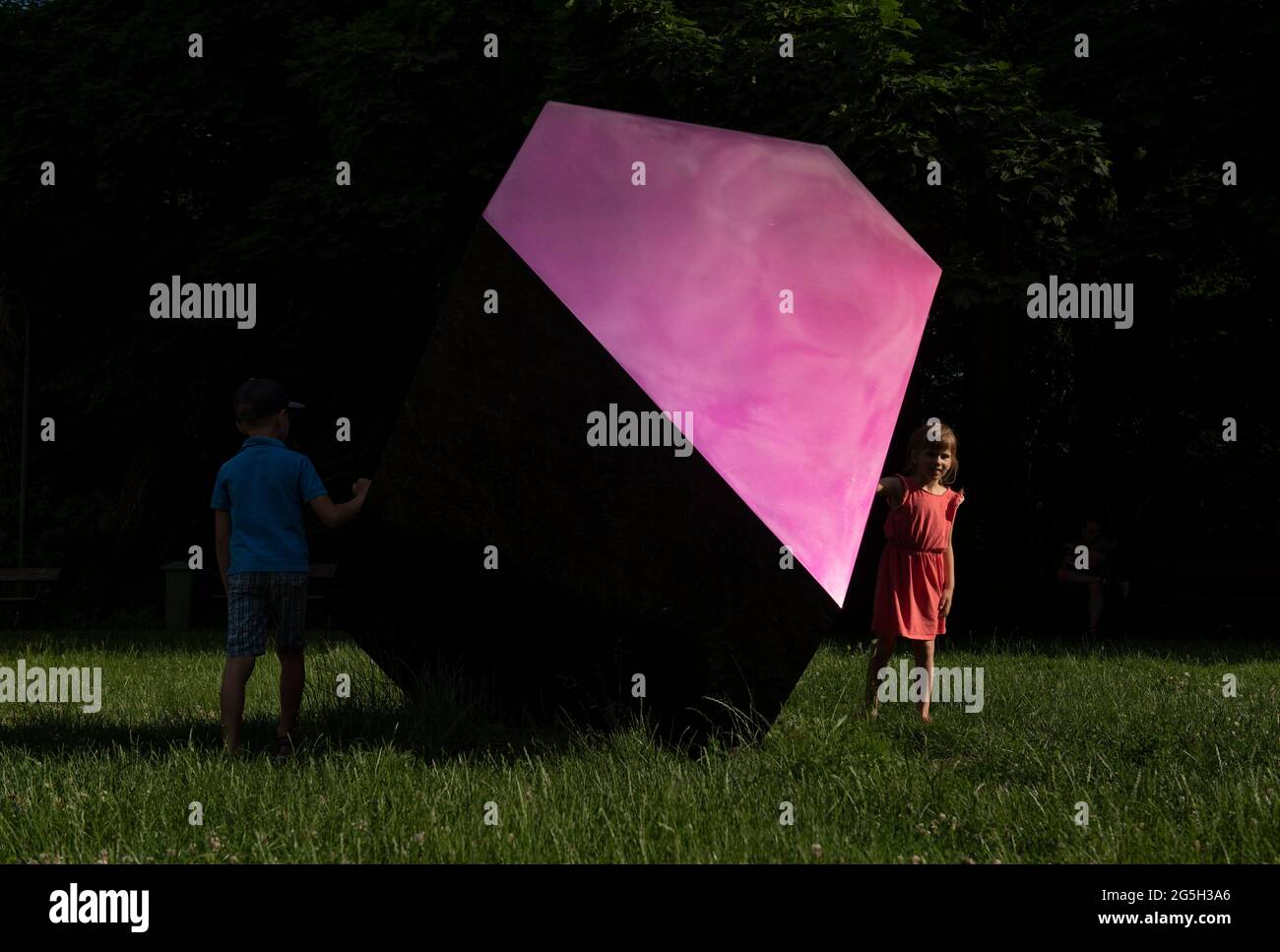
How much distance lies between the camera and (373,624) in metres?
5.96

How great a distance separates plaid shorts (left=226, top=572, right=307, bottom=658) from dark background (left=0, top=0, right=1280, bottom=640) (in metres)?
7.68

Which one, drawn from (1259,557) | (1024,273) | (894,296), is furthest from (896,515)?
(1259,557)

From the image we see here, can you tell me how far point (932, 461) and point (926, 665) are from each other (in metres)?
1.06

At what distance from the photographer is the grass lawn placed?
3998mm

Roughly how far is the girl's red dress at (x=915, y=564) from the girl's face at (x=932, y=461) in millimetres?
82

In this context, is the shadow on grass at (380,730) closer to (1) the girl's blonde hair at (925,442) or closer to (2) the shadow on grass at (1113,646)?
(1) the girl's blonde hair at (925,442)

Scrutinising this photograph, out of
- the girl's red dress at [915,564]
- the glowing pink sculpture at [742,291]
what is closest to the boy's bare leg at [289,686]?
the glowing pink sculpture at [742,291]

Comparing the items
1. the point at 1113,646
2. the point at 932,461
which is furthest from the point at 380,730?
the point at 1113,646

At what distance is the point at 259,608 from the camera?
18.2ft

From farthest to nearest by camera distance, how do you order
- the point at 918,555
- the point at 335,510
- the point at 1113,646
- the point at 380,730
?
the point at 1113,646 < the point at 918,555 < the point at 380,730 < the point at 335,510

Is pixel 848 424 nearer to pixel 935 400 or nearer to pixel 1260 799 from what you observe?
pixel 1260 799

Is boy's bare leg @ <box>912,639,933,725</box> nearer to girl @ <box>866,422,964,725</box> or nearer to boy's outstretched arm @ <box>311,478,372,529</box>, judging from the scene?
girl @ <box>866,422,964,725</box>

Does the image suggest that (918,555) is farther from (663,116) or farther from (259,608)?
(663,116)
